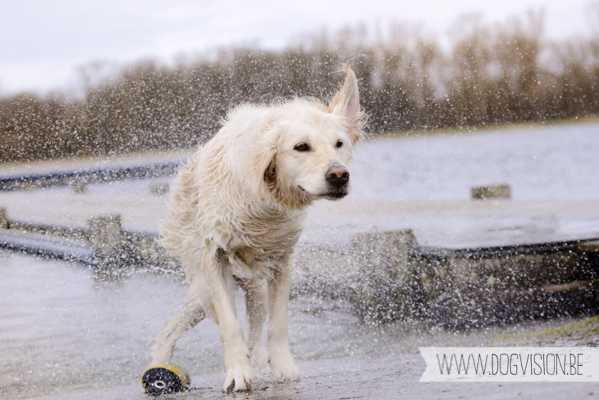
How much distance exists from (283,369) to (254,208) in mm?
1033

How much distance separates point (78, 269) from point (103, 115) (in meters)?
9.67

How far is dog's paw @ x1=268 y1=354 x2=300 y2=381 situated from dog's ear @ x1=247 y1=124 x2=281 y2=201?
3.52 ft

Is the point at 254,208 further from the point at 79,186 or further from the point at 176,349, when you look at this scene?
the point at 79,186

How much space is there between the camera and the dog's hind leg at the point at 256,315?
437 cm

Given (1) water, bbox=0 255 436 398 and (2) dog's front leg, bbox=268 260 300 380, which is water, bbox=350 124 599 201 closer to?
(1) water, bbox=0 255 436 398

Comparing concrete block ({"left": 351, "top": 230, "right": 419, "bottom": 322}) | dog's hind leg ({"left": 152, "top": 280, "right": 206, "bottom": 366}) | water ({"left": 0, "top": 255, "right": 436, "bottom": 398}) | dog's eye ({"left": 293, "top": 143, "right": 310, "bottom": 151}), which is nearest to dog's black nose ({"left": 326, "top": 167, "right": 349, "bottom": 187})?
dog's eye ({"left": 293, "top": 143, "right": 310, "bottom": 151})

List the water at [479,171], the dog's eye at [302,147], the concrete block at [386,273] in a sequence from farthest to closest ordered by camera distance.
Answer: the water at [479,171]
the concrete block at [386,273]
the dog's eye at [302,147]

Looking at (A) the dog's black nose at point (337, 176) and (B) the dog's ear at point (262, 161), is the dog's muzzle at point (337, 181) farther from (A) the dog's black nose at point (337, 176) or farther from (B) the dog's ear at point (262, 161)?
(B) the dog's ear at point (262, 161)

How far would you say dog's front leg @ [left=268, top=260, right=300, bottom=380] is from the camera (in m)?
3.86

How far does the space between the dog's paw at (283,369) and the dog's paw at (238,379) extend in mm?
251

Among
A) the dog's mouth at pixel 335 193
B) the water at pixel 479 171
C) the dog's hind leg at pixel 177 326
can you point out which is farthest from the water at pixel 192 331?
the water at pixel 479 171

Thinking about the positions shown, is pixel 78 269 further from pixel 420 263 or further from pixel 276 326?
pixel 276 326

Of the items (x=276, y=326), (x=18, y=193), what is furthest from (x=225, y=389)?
(x=18, y=193)

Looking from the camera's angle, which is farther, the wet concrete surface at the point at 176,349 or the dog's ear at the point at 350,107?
the dog's ear at the point at 350,107
